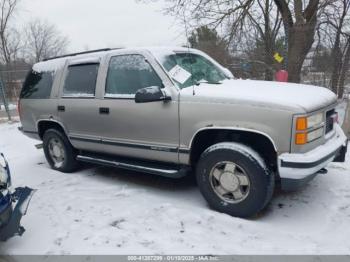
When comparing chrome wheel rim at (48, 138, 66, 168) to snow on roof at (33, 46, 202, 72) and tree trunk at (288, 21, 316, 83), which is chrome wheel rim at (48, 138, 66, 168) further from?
tree trunk at (288, 21, 316, 83)

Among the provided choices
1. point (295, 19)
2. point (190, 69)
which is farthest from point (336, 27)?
point (190, 69)

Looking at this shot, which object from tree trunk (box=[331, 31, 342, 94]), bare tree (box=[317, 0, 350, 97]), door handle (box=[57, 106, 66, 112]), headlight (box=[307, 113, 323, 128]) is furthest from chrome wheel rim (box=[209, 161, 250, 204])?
bare tree (box=[317, 0, 350, 97])

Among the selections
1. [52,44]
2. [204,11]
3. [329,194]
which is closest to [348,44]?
[204,11]

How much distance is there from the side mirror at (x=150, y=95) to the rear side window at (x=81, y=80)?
1162mm

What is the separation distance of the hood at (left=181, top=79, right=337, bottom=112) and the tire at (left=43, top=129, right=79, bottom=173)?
7.94ft

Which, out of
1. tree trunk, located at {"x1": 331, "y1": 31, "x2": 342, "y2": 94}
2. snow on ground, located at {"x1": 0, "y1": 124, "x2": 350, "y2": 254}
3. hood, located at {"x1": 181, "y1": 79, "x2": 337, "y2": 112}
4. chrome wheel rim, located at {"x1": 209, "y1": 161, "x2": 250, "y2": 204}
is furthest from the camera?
tree trunk, located at {"x1": 331, "y1": 31, "x2": 342, "y2": 94}

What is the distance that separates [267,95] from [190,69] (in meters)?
1.22

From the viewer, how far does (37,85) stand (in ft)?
17.5

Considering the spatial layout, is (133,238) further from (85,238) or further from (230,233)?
(230,233)

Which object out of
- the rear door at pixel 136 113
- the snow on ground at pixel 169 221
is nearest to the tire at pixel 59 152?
the snow on ground at pixel 169 221

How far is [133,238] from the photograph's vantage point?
3123 millimetres

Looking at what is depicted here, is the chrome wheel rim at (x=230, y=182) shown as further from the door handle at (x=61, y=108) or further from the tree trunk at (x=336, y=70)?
the tree trunk at (x=336, y=70)

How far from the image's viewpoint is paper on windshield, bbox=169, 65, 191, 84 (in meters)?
3.74

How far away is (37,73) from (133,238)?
359cm
